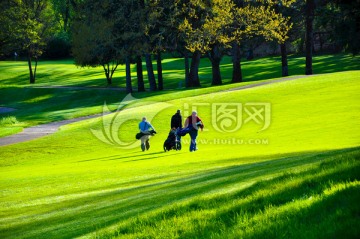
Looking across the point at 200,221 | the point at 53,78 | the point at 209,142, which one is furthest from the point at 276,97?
the point at 53,78

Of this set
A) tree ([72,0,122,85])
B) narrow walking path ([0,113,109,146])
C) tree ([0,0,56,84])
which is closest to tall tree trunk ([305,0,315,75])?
tree ([72,0,122,85])

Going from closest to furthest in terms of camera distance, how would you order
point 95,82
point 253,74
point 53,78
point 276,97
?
point 276,97
point 253,74
point 95,82
point 53,78

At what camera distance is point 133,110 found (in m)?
41.8

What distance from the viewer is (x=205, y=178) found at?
15.1 m

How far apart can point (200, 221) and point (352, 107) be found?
26561 millimetres

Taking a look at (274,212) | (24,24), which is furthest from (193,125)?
(24,24)

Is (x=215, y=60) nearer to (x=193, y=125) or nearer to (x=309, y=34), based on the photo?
(x=309, y=34)

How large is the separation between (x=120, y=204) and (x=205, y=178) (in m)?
3.07

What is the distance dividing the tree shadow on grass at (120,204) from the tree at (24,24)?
5388 cm

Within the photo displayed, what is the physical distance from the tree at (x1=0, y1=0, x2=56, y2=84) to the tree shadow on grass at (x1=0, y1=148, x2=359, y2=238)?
53881 millimetres

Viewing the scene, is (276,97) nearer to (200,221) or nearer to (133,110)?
(133,110)

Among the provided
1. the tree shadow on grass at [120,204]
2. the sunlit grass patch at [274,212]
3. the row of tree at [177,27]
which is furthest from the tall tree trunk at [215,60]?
the sunlit grass patch at [274,212]

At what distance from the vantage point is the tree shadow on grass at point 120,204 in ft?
30.5

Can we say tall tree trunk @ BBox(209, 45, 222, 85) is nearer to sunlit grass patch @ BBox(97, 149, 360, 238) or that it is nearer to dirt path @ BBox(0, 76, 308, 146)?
dirt path @ BBox(0, 76, 308, 146)
